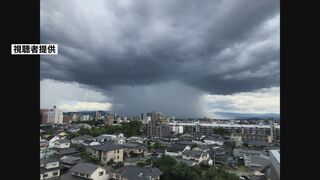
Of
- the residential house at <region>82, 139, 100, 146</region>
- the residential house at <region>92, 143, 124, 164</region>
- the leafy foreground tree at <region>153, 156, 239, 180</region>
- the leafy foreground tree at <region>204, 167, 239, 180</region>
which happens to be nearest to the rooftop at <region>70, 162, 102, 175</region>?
the leafy foreground tree at <region>153, 156, 239, 180</region>

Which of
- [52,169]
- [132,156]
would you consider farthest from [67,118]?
[52,169]

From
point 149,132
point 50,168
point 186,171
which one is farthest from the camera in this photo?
point 149,132

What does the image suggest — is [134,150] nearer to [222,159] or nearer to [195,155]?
[195,155]

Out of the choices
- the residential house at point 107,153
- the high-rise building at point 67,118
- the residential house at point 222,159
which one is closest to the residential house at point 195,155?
the residential house at point 222,159

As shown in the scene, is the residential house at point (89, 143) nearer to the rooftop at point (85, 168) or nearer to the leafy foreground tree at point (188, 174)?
the rooftop at point (85, 168)
